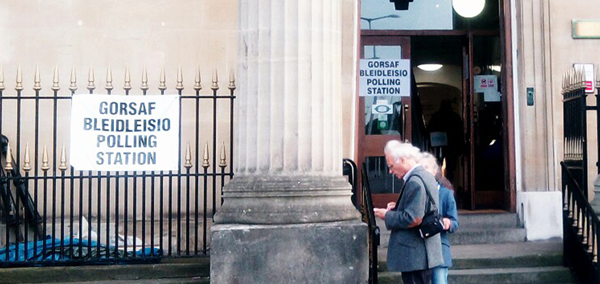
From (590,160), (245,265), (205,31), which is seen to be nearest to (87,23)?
(205,31)

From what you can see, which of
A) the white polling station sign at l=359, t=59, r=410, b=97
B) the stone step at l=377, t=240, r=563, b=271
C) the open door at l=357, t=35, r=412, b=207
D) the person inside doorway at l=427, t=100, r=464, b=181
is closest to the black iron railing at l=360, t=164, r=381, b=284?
the stone step at l=377, t=240, r=563, b=271

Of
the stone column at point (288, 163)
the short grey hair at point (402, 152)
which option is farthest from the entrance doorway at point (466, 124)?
the short grey hair at point (402, 152)

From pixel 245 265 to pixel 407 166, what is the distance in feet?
5.23

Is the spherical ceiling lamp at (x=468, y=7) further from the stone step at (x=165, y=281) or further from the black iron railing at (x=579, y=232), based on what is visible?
the stone step at (x=165, y=281)

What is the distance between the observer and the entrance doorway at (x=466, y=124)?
928 cm

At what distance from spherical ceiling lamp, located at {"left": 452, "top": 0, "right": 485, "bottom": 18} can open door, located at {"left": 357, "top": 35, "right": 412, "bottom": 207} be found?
35.6 inches

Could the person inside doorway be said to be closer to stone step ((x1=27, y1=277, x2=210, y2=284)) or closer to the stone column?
the stone column

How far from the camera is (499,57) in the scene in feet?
30.4

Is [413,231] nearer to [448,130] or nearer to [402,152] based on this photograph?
[402,152]

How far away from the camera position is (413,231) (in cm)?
490

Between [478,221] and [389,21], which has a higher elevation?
[389,21]

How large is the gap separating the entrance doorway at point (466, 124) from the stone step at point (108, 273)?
321 centimetres

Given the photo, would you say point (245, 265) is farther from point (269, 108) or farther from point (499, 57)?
point (499, 57)

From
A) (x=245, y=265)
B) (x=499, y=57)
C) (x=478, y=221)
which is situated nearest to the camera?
(x=245, y=265)
